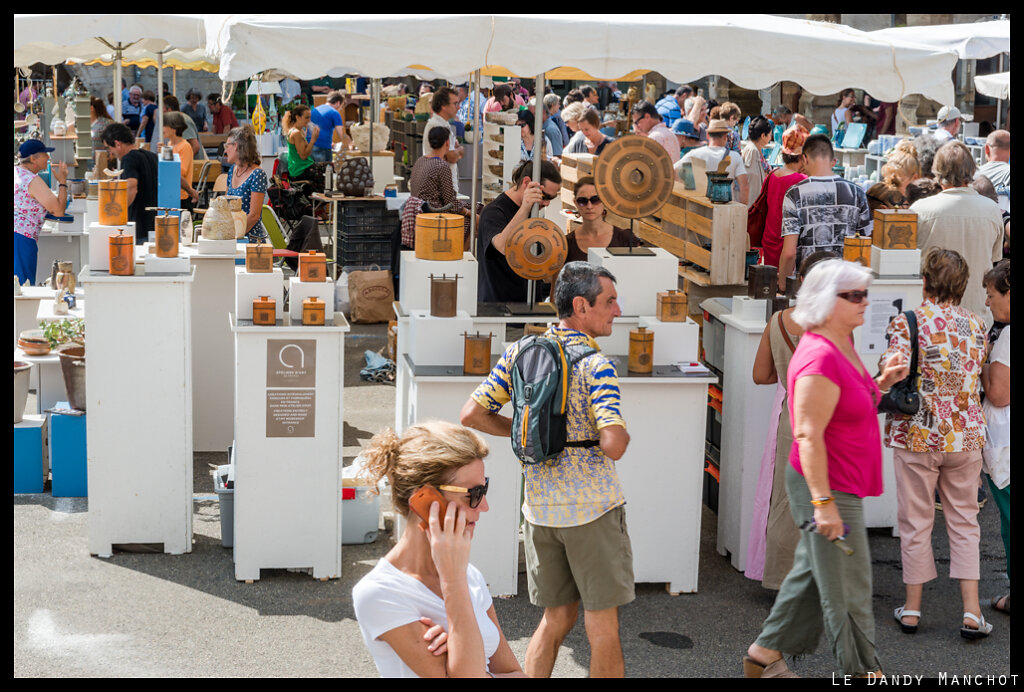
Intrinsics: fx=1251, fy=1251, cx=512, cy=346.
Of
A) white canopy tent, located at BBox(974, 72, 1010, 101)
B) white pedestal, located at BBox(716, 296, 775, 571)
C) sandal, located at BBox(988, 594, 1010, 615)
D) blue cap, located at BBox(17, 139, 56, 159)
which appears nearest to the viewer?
sandal, located at BBox(988, 594, 1010, 615)

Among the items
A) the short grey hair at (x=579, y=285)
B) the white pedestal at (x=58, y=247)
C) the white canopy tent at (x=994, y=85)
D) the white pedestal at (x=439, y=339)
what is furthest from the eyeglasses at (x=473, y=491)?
the white canopy tent at (x=994, y=85)

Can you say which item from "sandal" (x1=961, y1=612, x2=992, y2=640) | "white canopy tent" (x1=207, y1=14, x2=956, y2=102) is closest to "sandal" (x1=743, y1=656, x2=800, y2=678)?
"sandal" (x1=961, y1=612, x2=992, y2=640)

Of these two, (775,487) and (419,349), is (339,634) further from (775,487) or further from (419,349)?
(775,487)

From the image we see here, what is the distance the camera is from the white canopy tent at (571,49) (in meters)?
5.40

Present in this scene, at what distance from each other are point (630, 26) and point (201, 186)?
7981 mm

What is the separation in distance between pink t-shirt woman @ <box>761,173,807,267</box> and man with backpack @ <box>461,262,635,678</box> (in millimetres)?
4207

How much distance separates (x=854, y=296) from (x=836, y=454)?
1.71ft

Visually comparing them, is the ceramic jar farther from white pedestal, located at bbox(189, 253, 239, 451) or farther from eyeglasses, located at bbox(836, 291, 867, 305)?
eyeglasses, located at bbox(836, 291, 867, 305)

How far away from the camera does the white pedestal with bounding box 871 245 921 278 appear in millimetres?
6012

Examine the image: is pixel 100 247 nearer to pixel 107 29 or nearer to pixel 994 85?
pixel 107 29

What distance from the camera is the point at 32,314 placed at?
8.48 meters

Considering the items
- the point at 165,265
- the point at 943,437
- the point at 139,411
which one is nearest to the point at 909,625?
the point at 943,437

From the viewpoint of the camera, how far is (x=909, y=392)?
496cm

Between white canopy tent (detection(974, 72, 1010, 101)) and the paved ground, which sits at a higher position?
white canopy tent (detection(974, 72, 1010, 101))
